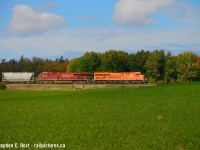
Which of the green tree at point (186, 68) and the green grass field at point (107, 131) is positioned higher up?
the green tree at point (186, 68)

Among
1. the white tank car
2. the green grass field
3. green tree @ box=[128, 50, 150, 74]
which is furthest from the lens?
green tree @ box=[128, 50, 150, 74]

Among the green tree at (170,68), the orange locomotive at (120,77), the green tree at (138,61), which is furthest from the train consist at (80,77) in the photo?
the green tree at (138,61)

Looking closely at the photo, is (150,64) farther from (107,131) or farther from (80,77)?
(107,131)

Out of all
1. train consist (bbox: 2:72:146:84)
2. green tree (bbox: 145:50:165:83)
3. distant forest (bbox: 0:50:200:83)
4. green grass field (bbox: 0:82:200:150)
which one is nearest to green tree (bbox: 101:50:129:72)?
distant forest (bbox: 0:50:200:83)

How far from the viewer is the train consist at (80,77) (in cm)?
8869

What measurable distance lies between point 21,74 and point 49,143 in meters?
83.5

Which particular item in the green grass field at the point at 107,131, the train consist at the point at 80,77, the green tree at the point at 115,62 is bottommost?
the green grass field at the point at 107,131

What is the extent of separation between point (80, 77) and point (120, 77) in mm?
9823

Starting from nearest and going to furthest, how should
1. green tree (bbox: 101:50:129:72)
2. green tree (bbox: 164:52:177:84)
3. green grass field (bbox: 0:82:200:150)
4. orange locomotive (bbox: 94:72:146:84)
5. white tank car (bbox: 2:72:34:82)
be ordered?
green grass field (bbox: 0:82:200:150) < orange locomotive (bbox: 94:72:146:84) < white tank car (bbox: 2:72:34:82) < green tree (bbox: 164:52:177:84) < green tree (bbox: 101:50:129:72)

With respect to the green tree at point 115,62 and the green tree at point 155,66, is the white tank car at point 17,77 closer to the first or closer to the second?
the green tree at point 115,62

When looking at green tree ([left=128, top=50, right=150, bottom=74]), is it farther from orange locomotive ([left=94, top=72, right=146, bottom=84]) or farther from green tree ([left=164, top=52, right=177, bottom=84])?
orange locomotive ([left=94, top=72, right=146, bottom=84])

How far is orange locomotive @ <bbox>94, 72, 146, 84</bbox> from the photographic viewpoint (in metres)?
88.4

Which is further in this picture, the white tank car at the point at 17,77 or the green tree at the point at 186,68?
the green tree at the point at 186,68

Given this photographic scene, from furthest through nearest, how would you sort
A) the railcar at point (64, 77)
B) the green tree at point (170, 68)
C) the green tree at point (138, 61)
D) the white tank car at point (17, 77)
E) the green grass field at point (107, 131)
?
the green tree at point (138, 61) → the green tree at point (170, 68) → the white tank car at point (17, 77) → the railcar at point (64, 77) → the green grass field at point (107, 131)
